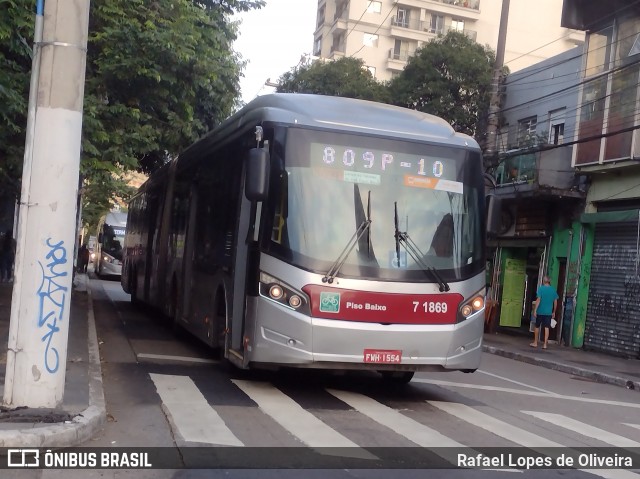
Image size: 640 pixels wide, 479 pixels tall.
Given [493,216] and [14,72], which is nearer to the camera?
[493,216]

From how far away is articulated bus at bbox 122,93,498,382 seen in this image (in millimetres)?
8844

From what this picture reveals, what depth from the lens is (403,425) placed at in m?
8.22

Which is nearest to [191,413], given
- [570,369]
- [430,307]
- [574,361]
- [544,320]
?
[430,307]

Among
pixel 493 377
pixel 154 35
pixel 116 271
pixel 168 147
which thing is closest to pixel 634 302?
pixel 493 377

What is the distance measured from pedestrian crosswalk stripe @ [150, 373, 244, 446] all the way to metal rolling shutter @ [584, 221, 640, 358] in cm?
1326

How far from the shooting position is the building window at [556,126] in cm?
2377

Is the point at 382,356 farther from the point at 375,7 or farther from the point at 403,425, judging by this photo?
the point at 375,7

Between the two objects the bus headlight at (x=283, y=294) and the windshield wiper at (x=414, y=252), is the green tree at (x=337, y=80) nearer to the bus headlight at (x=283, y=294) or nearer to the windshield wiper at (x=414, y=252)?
the windshield wiper at (x=414, y=252)

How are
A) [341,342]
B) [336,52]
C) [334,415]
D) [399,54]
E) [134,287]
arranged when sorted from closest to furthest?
[334,415], [341,342], [134,287], [399,54], [336,52]

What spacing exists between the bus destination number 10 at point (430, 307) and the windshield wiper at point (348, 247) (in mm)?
905

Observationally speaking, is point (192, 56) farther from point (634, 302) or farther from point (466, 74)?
point (466, 74)

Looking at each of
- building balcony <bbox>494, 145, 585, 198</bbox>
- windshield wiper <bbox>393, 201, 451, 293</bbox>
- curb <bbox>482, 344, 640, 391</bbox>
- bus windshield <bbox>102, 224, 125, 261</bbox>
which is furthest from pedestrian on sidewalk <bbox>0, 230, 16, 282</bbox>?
windshield wiper <bbox>393, 201, 451, 293</bbox>

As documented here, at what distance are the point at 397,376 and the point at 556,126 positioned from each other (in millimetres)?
15352

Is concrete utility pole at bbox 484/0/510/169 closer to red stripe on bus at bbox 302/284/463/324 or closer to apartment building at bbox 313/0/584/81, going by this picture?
red stripe on bus at bbox 302/284/463/324
